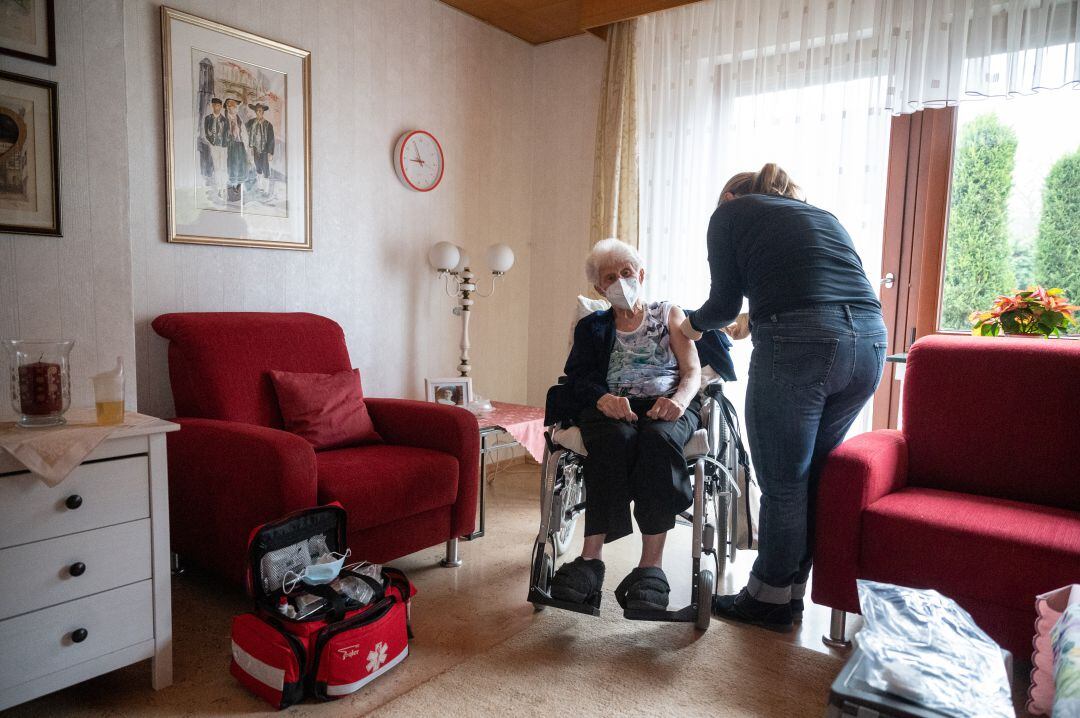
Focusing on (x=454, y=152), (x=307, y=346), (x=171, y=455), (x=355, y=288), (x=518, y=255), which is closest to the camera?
(x=171, y=455)

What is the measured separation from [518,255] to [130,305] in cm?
242

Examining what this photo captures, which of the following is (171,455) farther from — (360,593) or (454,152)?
(454,152)

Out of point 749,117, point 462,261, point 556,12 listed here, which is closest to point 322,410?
point 462,261

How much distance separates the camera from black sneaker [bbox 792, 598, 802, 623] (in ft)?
7.41

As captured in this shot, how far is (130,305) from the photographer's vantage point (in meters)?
2.07

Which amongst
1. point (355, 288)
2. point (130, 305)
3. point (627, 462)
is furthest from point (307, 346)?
point (627, 462)

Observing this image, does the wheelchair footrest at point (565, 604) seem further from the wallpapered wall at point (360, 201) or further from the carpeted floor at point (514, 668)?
the wallpapered wall at point (360, 201)

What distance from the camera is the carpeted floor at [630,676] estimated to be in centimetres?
178

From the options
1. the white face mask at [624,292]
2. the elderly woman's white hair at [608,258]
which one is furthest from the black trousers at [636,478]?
the elderly woman's white hair at [608,258]

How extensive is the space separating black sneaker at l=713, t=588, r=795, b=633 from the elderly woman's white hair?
1.12 meters

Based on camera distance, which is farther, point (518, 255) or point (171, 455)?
point (518, 255)

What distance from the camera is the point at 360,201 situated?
10.8 feet

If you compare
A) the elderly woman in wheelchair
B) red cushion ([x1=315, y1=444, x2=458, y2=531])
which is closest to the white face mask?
the elderly woman in wheelchair

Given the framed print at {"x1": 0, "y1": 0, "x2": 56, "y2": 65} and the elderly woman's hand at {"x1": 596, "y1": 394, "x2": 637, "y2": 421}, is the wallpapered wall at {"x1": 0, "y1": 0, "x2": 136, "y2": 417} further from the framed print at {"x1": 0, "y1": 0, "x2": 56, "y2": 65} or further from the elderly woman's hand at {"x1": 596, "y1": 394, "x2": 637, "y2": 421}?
the elderly woman's hand at {"x1": 596, "y1": 394, "x2": 637, "y2": 421}
